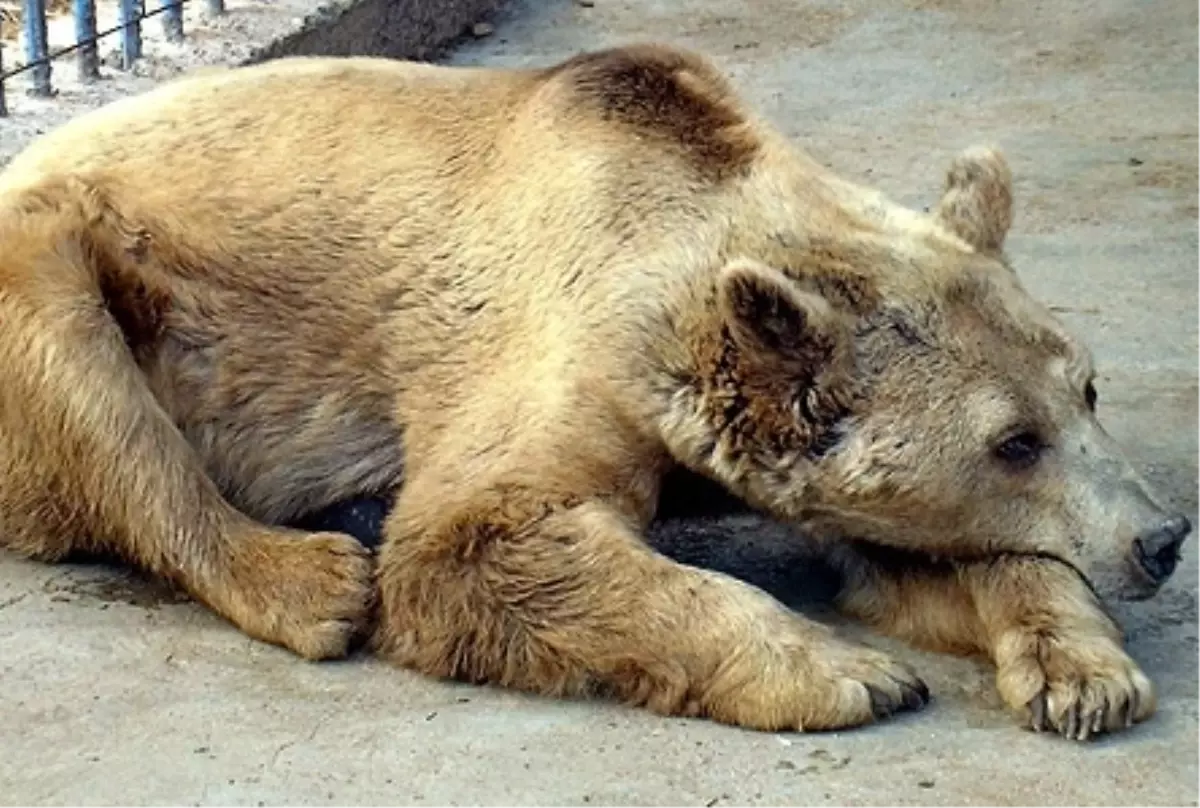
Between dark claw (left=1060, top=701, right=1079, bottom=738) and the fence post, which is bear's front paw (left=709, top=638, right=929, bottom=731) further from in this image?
the fence post

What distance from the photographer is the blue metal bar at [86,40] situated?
282 inches

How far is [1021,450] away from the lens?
14.9ft

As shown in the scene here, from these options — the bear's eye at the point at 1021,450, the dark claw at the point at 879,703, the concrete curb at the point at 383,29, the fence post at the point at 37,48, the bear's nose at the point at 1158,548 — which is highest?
the bear's eye at the point at 1021,450

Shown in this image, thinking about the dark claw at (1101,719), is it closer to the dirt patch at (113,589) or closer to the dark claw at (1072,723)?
the dark claw at (1072,723)

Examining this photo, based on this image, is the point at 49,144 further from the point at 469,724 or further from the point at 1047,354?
the point at 1047,354

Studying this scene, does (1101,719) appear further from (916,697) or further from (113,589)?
(113,589)

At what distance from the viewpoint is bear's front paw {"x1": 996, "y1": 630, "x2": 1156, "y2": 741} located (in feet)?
13.6

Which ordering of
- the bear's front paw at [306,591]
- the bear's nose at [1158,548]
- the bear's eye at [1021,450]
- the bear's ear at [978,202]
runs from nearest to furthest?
the bear's nose at [1158,548] → the bear's eye at [1021,450] → the bear's front paw at [306,591] → the bear's ear at [978,202]

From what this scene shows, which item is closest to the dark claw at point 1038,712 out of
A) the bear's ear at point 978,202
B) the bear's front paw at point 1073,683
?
the bear's front paw at point 1073,683

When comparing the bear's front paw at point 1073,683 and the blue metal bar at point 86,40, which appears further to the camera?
the blue metal bar at point 86,40

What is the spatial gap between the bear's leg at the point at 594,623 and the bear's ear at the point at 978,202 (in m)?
0.96

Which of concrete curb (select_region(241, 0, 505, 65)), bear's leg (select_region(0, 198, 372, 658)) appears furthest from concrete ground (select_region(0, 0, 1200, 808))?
concrete curb (select_region(241, 0, 505, 65))

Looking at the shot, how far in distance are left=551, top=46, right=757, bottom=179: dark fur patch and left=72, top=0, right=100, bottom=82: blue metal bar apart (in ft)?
8.27

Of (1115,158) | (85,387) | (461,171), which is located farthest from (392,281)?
(1115,158)
